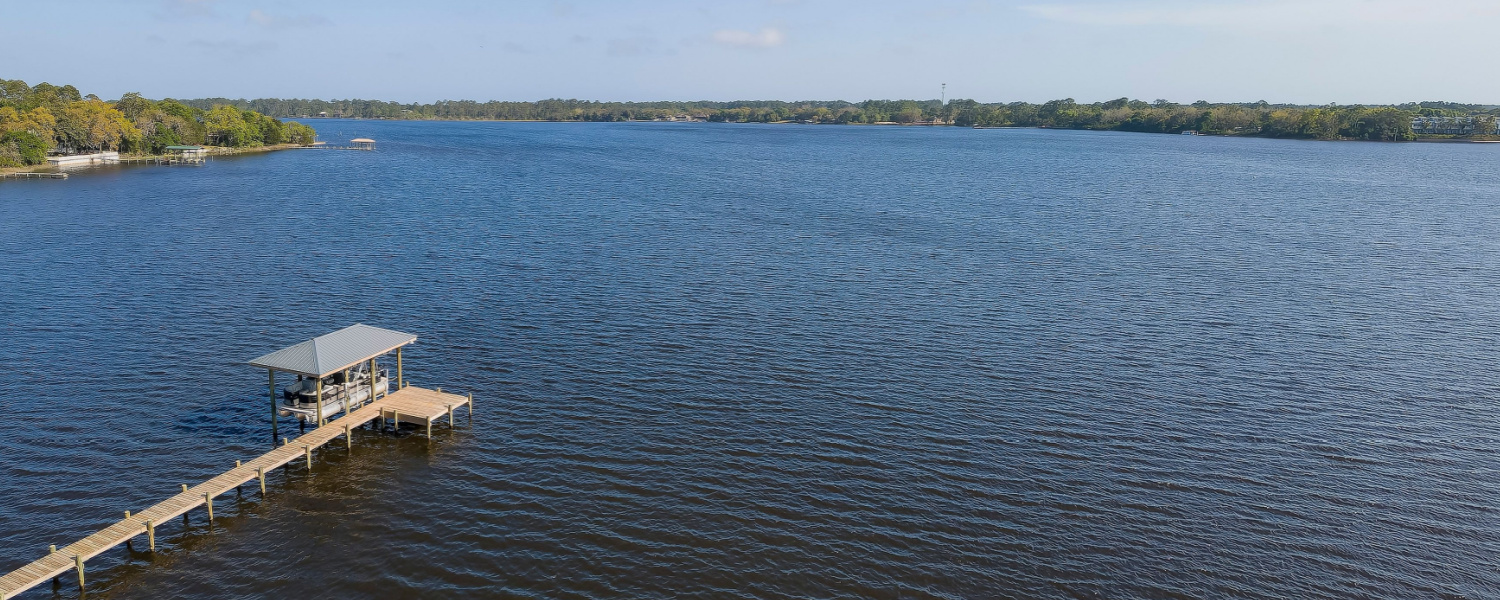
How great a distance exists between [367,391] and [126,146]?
13991 cm

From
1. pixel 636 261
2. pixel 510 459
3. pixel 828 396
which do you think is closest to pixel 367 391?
pixel 510 459

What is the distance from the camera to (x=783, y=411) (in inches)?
1460

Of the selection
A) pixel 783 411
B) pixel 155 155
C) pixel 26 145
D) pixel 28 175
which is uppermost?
pixel 26 145

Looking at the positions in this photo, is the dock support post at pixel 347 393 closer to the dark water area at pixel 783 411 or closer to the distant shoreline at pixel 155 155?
the dark water area at pixel 783 411

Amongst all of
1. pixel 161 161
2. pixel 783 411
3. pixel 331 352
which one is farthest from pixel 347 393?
pixel 161 161

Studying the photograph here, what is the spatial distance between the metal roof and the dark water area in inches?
127

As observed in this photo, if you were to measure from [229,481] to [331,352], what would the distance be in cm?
654

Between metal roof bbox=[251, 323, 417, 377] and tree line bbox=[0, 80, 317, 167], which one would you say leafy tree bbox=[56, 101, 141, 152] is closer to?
tree line bbox=[0, 80, 317, 167]

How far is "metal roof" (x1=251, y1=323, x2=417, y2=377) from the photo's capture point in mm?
32875

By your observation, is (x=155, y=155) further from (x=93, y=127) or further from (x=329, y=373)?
(x=329, y=373)

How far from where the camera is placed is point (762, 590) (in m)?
25.2

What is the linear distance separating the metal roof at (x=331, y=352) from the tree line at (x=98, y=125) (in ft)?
378

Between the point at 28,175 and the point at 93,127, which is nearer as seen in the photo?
the point at 28,175

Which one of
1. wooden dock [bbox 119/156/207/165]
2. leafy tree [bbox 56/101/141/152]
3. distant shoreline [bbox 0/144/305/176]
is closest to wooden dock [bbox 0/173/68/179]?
distant shoreline [bbox 0/144/305/176]
